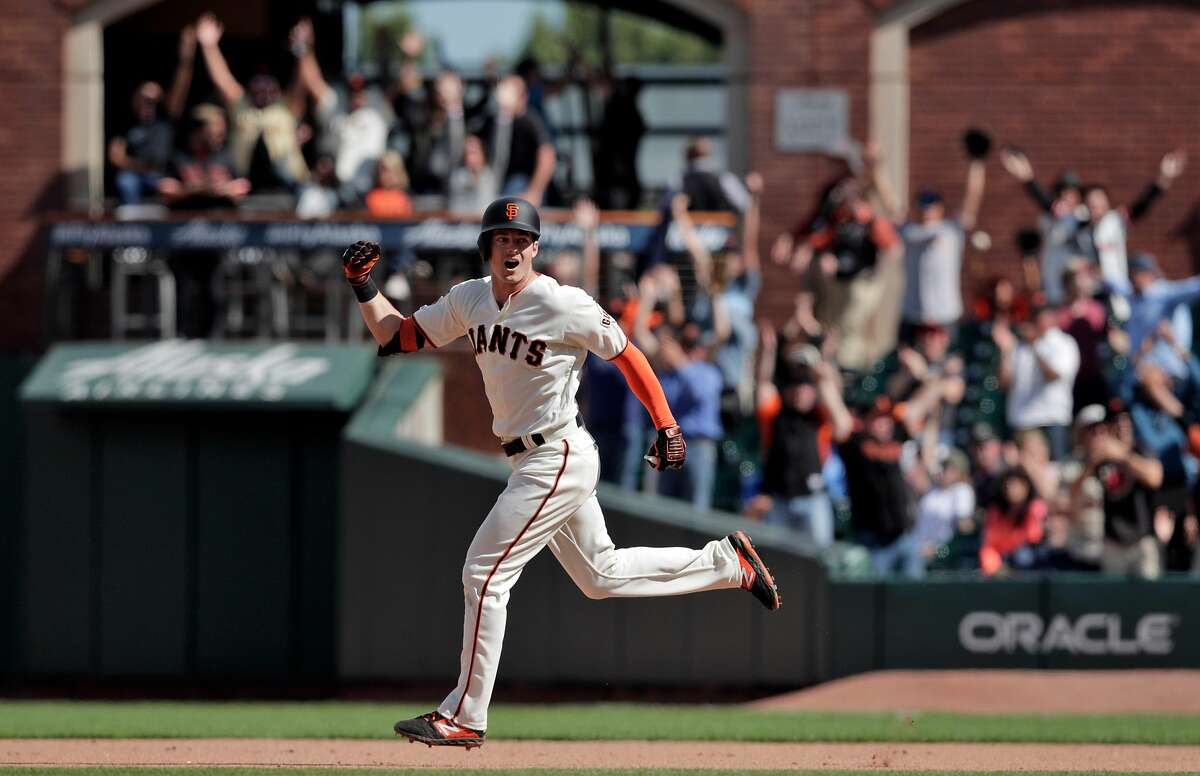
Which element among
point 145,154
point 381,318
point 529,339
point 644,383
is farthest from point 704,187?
point 529,339

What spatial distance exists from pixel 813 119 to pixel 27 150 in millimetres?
7879

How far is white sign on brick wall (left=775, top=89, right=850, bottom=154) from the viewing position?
17.5m

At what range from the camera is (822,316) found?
14766mm

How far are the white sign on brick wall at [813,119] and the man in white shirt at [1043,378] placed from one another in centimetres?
452

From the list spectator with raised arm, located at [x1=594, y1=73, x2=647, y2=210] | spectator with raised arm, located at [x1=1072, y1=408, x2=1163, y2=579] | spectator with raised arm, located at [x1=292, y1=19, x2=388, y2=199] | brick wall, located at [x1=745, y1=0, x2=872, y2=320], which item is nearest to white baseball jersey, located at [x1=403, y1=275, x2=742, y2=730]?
spectator with raised arm, located at [x1=1072, y1=408, x2=1163, y2=579]

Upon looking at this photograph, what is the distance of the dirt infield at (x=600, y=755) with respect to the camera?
25.7 ft

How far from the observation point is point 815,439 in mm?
12461

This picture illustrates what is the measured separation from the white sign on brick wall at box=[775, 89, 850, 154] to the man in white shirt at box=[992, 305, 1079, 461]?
4.52 metres

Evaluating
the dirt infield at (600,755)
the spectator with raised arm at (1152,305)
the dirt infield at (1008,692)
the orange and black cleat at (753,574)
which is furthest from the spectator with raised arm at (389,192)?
the orange and black cleat at (753,574)

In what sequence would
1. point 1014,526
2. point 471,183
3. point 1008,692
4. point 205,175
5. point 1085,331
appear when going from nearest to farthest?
point 1008,692 < point 1014,526 < point 1085,331 < point 471,183 < point 205,175

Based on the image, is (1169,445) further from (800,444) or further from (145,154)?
(145,154)

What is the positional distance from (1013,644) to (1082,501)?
3.70 feet

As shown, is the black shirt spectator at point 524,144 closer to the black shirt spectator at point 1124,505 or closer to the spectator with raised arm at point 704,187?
the spectator with raised arm at point 704,187

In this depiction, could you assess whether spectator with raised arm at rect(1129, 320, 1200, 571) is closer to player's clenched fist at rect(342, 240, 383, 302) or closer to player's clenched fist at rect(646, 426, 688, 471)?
player's clenched fist at rect(646, 426, 688, 471)
